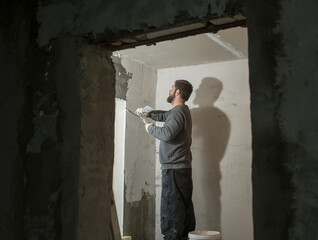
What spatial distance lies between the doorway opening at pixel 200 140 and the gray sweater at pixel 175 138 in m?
0.52

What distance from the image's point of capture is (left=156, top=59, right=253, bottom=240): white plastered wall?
3299 millimetres

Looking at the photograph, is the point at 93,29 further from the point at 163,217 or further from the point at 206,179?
the point at 206,179

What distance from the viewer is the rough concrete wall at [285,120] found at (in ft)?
3.11

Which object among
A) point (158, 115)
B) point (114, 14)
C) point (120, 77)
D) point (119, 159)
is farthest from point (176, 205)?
point (114, 14)

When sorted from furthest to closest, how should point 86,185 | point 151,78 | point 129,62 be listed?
point 151,78 < point 129,62 < point 86,185

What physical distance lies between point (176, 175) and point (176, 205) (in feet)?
0.79

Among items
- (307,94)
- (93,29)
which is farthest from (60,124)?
(307,94)

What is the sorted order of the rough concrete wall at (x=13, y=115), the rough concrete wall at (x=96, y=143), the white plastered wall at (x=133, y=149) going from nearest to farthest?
1. the rough concrete wall at (x=96, y=143)
2. the rough concrete wall at (x=13, y=115)
3. the white plastered wall at (x=133, y=149)

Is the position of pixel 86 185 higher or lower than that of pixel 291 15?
lower

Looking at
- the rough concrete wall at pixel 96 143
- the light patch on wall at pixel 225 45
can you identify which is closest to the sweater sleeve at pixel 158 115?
the light patch on wall at pixel 225 45

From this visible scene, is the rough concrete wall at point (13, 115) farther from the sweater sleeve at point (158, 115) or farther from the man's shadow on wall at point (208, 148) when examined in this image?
the man's shadow on wall at point (208, 148)

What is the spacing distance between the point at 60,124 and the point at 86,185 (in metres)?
0.29

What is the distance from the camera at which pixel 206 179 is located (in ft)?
11.4

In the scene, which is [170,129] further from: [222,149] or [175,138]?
[222,149]
